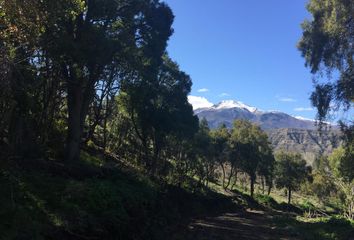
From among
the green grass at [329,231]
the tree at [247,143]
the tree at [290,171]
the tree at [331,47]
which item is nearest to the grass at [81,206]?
the green grass at [329,231]

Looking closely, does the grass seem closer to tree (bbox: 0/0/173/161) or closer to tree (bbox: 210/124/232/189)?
tree (bbox: 0/0/173/161)

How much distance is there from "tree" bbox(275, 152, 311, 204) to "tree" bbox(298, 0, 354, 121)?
56208 mm

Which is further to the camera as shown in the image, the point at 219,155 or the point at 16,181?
the point at 219,155

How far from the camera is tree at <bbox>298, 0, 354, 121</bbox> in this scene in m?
20.1

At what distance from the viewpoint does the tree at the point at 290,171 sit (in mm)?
76250

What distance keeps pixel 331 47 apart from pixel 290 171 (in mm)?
58086

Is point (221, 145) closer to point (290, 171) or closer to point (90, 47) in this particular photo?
point (290, 171)

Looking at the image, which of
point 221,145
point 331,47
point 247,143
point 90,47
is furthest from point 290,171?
point 90,47

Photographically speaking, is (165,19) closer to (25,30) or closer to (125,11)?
(125,11)

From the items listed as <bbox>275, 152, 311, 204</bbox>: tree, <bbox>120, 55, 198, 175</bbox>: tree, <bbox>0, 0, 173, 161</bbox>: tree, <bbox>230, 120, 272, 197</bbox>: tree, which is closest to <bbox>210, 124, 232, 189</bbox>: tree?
<bbox>230, 120, 272, 197</bbox>: tree

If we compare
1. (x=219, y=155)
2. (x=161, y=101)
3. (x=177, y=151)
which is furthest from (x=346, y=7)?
(x=219, y=155)

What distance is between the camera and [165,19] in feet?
84.2

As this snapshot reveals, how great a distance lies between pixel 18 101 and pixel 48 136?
11.1 metres

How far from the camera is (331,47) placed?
2147cm
